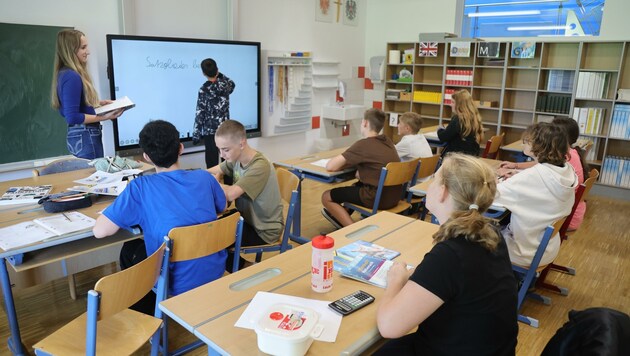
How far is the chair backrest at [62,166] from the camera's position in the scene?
3.13 m

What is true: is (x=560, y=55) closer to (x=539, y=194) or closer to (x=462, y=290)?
(x=539, y=194)

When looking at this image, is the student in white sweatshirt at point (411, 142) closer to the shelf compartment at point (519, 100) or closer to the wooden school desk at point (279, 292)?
the wooden school desk at point (279, 292)

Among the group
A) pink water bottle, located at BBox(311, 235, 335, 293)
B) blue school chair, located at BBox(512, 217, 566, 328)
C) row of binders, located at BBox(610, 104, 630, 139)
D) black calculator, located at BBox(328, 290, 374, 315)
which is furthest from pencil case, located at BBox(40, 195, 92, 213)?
row of binders, located at BBox(610, 104, 630, 139)

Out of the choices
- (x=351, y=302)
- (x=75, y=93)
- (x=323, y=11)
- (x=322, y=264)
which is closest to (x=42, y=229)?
(x=322, y=264)

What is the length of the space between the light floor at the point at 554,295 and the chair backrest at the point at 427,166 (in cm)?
109

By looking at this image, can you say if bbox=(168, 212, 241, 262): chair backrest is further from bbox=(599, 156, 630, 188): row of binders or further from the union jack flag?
the union jack flag

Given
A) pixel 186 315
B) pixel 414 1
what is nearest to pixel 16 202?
pixel 186 315

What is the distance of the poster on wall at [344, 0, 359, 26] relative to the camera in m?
7.22

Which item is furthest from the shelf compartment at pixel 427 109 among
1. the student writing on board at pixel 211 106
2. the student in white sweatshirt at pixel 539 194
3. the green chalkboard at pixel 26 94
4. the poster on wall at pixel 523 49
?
the green chalkboard at pixel 26 94

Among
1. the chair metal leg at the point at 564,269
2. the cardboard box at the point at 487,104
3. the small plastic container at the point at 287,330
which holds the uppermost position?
the cardboard box at the point at 487,104

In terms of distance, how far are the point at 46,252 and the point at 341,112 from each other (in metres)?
5.23

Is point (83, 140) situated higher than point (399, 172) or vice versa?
point (83, 140)

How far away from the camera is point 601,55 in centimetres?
563

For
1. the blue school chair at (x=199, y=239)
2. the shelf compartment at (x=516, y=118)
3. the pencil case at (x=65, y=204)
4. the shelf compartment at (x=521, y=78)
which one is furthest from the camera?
the shelf compartment at (x=516, y=118)
